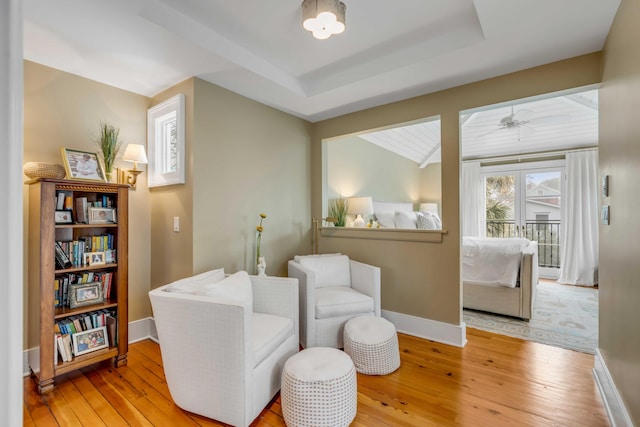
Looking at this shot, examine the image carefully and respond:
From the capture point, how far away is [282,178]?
338 cm

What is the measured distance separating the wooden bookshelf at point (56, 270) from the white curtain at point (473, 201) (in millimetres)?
5944

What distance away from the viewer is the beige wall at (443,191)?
2.35 m

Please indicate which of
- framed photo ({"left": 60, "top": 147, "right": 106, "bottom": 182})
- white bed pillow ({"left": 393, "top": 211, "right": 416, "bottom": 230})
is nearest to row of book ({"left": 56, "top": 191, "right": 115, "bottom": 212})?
framed photo ({"left": 60, "top": 147, "right": 106, "bottom": 182})

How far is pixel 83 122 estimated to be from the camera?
2543 mm

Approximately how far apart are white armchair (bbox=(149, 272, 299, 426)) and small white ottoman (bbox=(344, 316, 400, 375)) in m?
0.60

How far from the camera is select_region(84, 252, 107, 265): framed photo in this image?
2.31 m

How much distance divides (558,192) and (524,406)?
4843mm

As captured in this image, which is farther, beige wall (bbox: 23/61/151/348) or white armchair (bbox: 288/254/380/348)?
white armchair (bbox: 288/254/380/348)

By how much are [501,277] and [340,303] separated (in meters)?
1.98

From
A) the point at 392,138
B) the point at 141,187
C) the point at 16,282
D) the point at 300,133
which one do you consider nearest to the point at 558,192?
the point at 392,138

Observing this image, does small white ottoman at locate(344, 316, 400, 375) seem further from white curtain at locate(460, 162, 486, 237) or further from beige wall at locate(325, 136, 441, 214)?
white curtain at locate(460, 162, 486, 237)

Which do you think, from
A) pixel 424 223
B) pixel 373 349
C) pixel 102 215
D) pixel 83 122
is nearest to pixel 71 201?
pixel 102 215

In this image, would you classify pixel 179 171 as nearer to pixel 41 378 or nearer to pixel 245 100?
pixel 245 100

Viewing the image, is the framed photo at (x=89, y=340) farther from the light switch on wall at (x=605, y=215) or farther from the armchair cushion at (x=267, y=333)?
the light switch on wall at (x=605, y=215)
